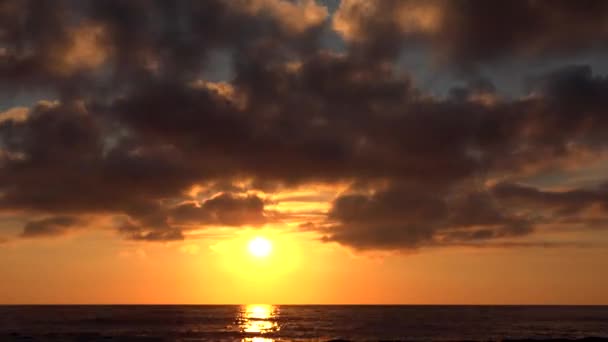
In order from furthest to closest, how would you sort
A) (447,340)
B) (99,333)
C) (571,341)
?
1. (99,333)
2. (447,340)
3. (571,341)

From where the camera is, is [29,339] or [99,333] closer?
[29,339]

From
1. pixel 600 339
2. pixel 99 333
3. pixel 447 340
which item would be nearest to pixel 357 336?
pixel 447 340

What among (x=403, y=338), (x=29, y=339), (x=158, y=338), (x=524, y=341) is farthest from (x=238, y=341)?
(x=524, y=341)

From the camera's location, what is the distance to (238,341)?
8356cm

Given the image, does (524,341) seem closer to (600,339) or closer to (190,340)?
(600,339)

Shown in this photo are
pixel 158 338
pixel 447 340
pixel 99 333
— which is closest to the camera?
pixel 447 340

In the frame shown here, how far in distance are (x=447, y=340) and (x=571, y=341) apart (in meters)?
15.9

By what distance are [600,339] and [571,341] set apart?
575cm

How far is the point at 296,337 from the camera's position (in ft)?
292

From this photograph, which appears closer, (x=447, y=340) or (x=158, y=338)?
(x=447, y=340)

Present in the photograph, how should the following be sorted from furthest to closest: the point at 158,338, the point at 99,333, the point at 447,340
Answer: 1. the point at 99,333
2. the point at 158,338
3. the point at 447,340

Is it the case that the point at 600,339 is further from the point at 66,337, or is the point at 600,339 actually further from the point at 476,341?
the point at 66,337

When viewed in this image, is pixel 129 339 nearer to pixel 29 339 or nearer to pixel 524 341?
Result: pixel 29 339

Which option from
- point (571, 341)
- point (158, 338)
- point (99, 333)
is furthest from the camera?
point (99, 333)
